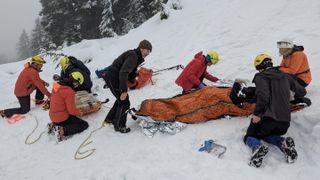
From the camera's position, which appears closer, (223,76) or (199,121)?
(199,121)

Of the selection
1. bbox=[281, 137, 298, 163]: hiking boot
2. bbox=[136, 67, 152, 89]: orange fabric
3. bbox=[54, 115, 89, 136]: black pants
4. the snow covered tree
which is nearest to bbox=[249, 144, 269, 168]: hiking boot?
bbox=[281, 137, 298, 163]: hiking boot

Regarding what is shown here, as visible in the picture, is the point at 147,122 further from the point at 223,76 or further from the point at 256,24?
the point at 256,24

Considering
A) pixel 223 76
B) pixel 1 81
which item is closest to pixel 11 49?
pixel 1 81

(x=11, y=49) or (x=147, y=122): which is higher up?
(x=147, y=122)

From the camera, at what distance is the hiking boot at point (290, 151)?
493cm

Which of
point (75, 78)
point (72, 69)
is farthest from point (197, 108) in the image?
point (72, 69)

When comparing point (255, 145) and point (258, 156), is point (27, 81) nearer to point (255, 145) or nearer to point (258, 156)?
point (255, 145)

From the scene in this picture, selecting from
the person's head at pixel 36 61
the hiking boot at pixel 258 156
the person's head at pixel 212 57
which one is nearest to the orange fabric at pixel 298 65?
the person's head at pixel 212 57

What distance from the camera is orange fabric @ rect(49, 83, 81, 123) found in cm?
713

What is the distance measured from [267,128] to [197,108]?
1594mm

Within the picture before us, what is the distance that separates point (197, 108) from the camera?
254 inches

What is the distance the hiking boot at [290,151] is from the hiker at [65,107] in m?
4.36

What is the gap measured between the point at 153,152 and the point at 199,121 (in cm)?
117

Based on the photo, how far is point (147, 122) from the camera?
21.6 feet
